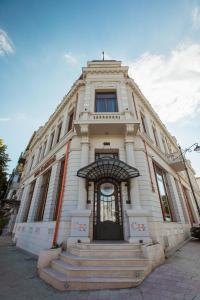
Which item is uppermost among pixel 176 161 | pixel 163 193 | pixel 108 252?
pixel 176 161

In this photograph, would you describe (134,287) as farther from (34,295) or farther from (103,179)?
(103,179)

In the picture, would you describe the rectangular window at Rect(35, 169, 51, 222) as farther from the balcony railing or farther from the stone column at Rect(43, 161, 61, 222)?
the balcony railing

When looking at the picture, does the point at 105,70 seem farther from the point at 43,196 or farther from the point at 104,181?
the point at 43,196

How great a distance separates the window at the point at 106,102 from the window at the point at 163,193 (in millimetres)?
5147

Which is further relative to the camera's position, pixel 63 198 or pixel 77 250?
pixel 63 198

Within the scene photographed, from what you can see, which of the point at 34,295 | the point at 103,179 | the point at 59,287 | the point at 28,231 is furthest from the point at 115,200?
the point at 28,231

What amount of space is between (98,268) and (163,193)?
23.7 feet

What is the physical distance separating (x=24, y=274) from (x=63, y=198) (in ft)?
9.99

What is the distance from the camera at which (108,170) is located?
7355mm

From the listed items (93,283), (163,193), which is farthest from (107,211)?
(163,193)

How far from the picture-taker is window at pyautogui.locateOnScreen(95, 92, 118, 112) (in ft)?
32.9

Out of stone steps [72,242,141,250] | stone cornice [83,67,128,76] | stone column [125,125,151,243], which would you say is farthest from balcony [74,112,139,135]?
stone steps [72,242,141,250]

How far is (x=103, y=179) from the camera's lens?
25.9 ft

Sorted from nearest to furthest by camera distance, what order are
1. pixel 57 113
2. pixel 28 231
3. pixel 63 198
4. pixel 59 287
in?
pixel 59 287, pixel 63 198, pixel 28 231, pixel 57 113
